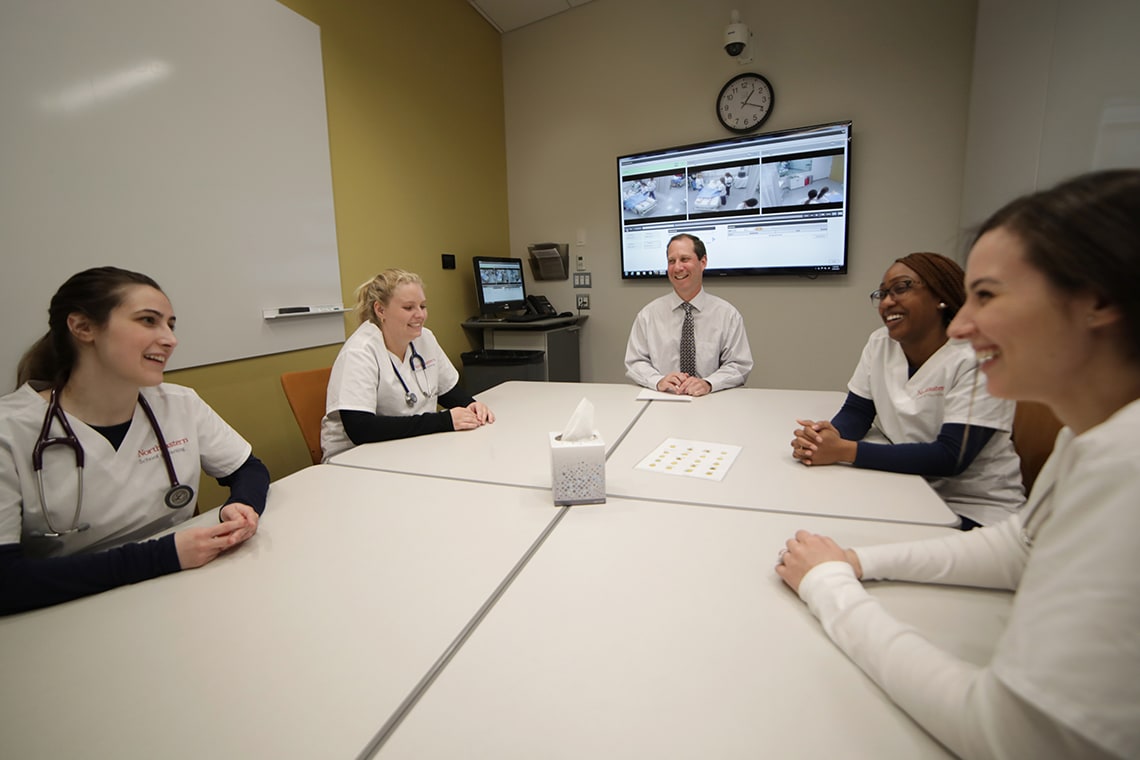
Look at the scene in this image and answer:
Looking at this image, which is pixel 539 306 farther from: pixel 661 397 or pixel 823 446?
pixel 823 446

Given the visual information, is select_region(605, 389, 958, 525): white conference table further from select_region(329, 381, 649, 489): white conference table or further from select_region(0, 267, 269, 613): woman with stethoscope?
select_region(0, 267, 269, 613): woman with stethoscope

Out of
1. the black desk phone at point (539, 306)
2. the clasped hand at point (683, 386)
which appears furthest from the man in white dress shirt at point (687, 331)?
the black desk phone at point (539, 306)

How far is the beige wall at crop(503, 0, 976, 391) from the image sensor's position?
122 inches

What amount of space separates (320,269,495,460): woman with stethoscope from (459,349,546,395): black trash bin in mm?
1421

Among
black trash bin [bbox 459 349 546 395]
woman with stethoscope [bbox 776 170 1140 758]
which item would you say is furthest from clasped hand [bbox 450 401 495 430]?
black trash bin [bbox 459 349 546 395]

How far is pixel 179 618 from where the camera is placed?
795 mm

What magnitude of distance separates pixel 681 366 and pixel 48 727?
98.6 inches

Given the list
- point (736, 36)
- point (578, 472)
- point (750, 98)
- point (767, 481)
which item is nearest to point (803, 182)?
point (750, 98)

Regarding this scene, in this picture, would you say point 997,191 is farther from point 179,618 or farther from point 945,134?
point 179,618

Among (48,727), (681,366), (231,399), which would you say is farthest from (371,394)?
(681,366)

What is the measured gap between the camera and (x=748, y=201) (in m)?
3.51

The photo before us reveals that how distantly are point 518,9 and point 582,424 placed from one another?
4.07m

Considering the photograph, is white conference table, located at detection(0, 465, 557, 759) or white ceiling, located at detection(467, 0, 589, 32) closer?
white conference table, located at detection(0, 465, 557, 759)

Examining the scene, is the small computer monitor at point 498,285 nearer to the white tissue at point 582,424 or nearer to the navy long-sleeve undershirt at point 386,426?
the navy long-sleeve undershirt at point 386,426
